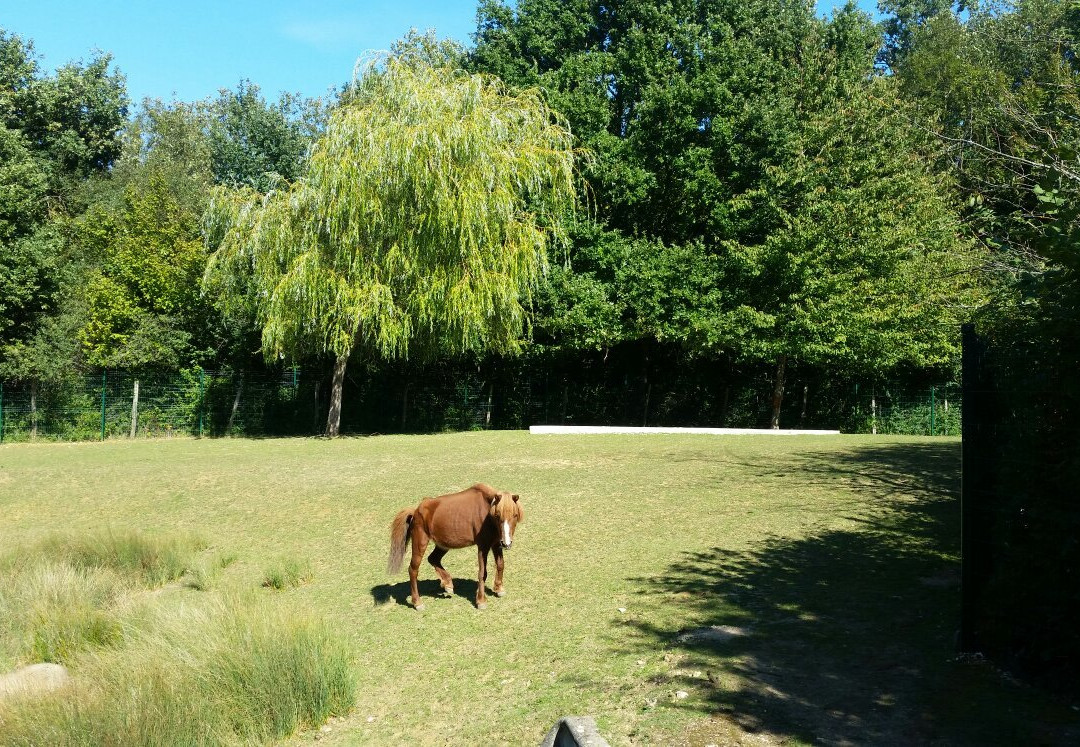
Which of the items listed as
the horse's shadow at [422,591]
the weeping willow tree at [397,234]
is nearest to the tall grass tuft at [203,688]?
the horse's shadow at [422,591]

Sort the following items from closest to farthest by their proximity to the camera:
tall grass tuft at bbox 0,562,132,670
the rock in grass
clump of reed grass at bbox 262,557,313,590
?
the rock in grass, tall grass tuft at bbox 0,562,132,670, clump of reed grass at bbox 262,557,313,590

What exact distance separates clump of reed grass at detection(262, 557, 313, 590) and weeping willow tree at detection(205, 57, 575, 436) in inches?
548

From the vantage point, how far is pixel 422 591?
36.7ft

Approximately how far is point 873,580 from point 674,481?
26.2ft

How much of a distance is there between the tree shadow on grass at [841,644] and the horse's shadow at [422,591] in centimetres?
221

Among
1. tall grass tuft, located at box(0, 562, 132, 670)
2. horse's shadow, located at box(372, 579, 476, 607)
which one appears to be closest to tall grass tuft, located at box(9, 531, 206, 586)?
tall grass tuft, located at box(0, 562, 132, 670)

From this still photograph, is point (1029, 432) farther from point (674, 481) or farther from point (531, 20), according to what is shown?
point (531, 20)

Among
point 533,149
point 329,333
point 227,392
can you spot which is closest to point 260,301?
point 329,333

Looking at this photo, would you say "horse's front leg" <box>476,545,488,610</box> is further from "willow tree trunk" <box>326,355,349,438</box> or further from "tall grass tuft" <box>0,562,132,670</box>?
"willow tree trunk" <box>326,355,349,438</box>

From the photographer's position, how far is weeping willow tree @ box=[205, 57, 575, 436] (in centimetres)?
2600

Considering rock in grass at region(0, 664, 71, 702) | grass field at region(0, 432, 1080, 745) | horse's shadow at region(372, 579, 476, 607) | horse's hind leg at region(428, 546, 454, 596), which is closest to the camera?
grass field at region(0, 432, 1080, 745)

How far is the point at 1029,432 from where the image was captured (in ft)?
21.2

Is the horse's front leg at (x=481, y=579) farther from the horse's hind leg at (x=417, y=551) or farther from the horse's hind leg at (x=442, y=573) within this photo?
the horse's hind leg at (x=417, y=551)

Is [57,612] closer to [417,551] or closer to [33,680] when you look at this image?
[33,680]
